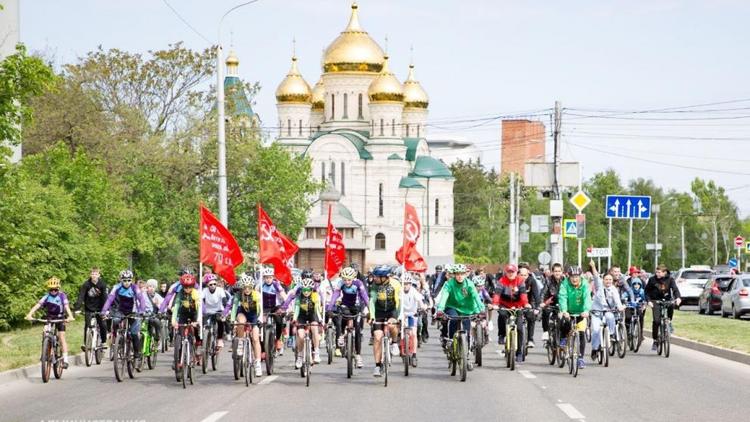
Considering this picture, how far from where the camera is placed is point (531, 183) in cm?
5088

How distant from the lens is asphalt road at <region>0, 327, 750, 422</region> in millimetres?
14133

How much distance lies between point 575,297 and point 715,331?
1167 centimetres

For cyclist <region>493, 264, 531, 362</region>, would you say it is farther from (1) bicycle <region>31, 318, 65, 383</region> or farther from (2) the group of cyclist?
(1) bicycle <region>31, 318, 65, 383</region>

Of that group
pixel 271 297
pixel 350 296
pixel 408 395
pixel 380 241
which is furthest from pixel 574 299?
pixel 380 241

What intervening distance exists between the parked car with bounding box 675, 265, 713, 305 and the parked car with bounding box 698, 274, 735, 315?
3702mm

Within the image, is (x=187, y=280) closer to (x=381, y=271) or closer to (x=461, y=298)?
(x=381, y=271)

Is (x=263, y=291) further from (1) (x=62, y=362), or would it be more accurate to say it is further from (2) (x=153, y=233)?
(2) (x=153, y=233)

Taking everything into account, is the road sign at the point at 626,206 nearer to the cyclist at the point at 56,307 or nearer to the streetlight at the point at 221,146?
the streetlight at the point at 221,146

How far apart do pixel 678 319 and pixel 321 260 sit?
73.0 m

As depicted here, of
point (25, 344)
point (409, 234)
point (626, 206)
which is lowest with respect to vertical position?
point (25, 344)

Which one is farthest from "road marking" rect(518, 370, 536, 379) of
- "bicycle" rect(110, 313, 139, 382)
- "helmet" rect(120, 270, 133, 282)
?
"helmet" rect(120, 270, 133, 282)

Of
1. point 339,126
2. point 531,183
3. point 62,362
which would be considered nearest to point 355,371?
point 62,362

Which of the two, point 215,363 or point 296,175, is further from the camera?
point 296,175

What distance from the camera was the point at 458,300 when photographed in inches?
779
